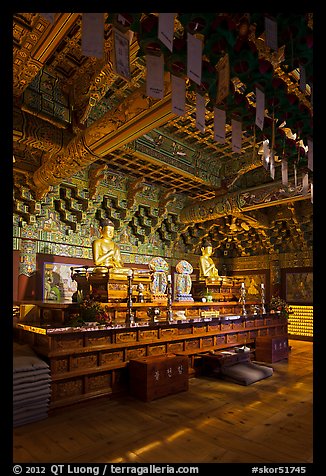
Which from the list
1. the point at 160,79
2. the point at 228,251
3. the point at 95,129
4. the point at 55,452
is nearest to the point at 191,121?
the point at 95,129

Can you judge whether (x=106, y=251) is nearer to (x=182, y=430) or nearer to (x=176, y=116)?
(x=176, y=116)

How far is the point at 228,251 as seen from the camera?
1210cm

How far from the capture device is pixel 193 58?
213 cm

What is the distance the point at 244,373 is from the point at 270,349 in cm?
144

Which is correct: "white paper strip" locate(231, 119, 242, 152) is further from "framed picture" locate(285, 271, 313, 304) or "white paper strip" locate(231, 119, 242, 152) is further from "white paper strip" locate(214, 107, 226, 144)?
"framed picture" locate(285, 271, 313, 304)

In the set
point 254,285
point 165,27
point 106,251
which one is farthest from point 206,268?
point 165,27

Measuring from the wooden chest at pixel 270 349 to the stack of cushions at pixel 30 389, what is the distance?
3.90 m

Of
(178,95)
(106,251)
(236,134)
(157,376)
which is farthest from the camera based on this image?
(106,251)

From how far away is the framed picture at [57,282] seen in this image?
6656 mm

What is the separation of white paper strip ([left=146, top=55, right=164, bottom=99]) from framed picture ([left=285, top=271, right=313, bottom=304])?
8.75 m

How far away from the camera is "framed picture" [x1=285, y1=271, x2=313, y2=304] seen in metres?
9.53

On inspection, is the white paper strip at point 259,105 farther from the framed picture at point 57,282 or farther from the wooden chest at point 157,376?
the framed picture at point 57,282

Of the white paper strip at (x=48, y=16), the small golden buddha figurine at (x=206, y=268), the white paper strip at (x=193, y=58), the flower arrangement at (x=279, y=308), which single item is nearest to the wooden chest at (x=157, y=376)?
the white paper strip at (x=193, y=58)

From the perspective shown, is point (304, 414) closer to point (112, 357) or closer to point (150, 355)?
point (150, 355)
